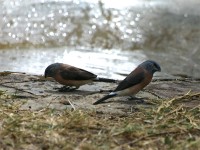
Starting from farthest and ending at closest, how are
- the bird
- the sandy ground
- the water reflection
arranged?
the water reflection, the bird, the sandy ground

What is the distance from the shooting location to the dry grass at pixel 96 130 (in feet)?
14.3

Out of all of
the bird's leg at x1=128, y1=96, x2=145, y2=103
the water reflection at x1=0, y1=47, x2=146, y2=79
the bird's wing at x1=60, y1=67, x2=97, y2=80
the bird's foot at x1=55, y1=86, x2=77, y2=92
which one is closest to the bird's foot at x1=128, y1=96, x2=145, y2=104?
the bird's leg at x1=128, y1=96, x2=145, y2=103

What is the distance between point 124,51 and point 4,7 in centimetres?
347

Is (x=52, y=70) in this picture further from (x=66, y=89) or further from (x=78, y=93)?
(x=78, y=93)

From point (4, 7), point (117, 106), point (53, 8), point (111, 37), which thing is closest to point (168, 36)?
point (111, 37)

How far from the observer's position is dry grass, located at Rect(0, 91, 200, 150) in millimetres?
4363

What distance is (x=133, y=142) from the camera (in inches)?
176

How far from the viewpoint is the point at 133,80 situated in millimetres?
6137

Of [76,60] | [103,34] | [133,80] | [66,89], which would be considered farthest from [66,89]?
[103,34]

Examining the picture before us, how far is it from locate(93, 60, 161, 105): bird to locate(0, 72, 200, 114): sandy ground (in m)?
0.11

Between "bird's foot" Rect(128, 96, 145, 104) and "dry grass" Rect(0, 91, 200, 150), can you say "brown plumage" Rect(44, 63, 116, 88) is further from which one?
"dry grass" Rect(0, 91, 200, 150)

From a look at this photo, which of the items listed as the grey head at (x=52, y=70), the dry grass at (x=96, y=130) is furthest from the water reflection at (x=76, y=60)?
the dry grass at (x=96, y=130)

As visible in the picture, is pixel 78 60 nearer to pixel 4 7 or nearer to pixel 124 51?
pixel 124 51

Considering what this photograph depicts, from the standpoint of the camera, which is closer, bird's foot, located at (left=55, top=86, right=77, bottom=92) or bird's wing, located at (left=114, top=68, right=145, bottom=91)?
bird's wing, located at (left=114, top=68, right=145, bottom=91)
